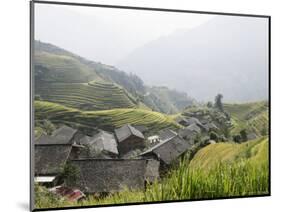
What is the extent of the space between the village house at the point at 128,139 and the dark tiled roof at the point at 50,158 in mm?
433

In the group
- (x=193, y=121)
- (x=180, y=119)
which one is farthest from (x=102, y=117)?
(x=193, y=121)

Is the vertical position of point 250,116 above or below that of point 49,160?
above

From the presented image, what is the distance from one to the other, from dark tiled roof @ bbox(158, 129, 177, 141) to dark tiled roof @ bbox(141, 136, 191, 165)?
0.03 m

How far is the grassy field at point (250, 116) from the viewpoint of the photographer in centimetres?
523

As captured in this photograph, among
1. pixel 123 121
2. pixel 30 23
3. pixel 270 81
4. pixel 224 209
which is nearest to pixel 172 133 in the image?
pixel 123 121

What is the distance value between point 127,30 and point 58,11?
2.05 feet

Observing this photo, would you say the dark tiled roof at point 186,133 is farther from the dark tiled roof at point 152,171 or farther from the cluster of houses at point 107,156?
the dark tiled roof at point 152,171

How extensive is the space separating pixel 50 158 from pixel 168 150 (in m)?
1.04

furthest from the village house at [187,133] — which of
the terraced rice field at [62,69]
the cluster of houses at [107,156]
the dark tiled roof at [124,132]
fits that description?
the terraced rice field at [62,69]

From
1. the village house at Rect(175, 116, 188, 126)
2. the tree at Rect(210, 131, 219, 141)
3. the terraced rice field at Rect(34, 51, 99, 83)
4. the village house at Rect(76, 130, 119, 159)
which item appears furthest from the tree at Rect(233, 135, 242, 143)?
the terraced rice field at Rect(34, 51, 99, 83)

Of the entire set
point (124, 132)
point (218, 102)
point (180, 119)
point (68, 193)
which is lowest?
point (68, 193)

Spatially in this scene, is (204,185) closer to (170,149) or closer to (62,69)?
(170,149)

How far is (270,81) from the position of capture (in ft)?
17.6

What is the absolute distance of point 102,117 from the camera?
15.6 feet
